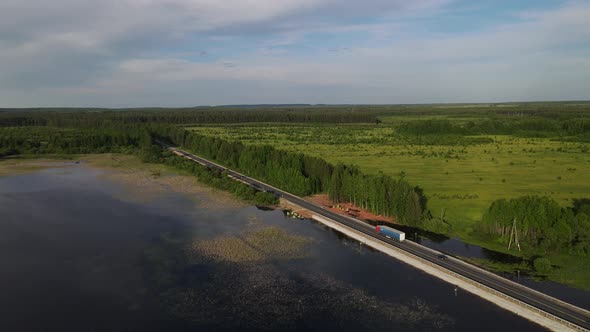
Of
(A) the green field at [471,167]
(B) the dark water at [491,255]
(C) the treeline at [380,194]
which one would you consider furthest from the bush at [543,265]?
(C) the treeline at [380,194]

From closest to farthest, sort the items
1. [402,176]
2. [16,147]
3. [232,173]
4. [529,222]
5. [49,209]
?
[529,222], [49,209], [402,176], [232,173], [16,147]

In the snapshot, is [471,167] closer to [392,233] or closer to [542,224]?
[542,224]

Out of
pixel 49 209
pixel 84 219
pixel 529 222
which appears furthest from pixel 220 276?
pixel 49 209

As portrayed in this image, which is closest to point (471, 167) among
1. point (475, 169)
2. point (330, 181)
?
point (475, 169)

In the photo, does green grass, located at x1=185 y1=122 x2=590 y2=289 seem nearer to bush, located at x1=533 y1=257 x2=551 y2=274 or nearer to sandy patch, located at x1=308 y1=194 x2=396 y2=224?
bush, located at x1=533 y1=257 x2=551 y2=274

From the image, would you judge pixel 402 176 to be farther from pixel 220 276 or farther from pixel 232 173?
pixel 220 276

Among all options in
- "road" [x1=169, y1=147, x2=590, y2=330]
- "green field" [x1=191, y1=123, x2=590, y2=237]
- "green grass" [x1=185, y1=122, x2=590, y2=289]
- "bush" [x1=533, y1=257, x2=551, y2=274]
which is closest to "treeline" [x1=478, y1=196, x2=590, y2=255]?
"green grass" [x1=185, y1=122, x2=590, y2=289]

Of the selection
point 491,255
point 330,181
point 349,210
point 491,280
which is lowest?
point 491,255
